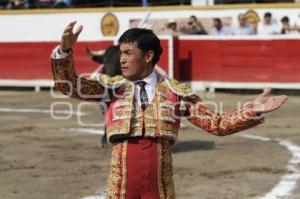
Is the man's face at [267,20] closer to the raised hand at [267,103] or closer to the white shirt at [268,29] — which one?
the white shirt at [268,29]

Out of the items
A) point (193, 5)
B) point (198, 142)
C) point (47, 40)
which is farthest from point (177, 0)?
point (198, 142)

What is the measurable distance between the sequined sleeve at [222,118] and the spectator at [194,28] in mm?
10643

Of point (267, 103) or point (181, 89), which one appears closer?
point (267, 103)

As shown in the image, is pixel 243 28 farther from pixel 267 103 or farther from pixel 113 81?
pixel 267 103

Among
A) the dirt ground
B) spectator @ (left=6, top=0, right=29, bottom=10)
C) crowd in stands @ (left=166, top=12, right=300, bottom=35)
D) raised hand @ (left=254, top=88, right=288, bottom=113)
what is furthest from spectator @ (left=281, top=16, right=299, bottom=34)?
raised hand @ (left=254, top=88, right=288, bottom=113)

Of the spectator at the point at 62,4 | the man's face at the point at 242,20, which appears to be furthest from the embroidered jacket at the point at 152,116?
the spectator at the point at 62,4

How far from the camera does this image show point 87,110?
10945 mm

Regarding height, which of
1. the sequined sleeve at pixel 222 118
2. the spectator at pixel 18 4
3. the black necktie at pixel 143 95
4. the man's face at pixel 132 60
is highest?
the man's face at pixel 132 60

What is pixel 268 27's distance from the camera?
1292 cm

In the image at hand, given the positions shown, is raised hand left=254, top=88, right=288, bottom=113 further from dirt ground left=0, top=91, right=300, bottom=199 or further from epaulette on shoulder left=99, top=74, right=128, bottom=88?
dirt ground left=0, top=91, right=300, bottom=199

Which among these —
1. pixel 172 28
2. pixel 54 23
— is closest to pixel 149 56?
pixel 172 28

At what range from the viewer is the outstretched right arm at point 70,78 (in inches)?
104

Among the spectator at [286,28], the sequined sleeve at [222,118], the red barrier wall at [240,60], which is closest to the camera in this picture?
the sequined sleeve at [222,118]

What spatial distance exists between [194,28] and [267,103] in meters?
10.9
